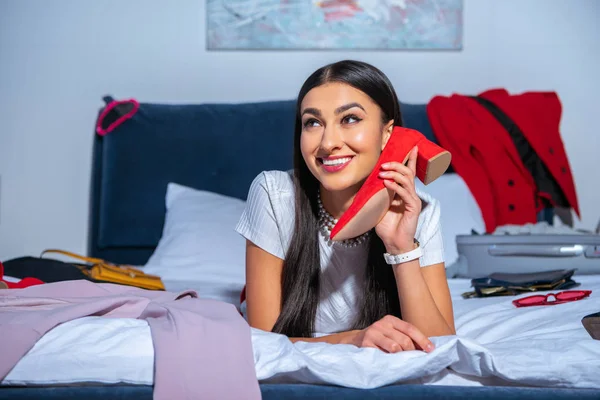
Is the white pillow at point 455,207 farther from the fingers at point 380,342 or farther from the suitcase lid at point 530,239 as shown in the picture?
the fingers at point 380,342

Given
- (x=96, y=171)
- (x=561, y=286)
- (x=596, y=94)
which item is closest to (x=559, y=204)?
(x=596, y=94)

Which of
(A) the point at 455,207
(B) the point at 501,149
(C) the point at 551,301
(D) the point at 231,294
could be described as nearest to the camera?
(C) the point at 551,301

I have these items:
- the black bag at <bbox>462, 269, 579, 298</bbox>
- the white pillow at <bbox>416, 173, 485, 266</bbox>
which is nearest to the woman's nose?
the black bag at <bbox>462, 269, 579, 298</bbox>

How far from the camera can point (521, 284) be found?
2123 mm

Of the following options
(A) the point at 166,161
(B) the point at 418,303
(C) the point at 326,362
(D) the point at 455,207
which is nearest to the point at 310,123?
(B) the point at 418,303

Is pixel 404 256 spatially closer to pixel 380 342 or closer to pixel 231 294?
pixel 380 342

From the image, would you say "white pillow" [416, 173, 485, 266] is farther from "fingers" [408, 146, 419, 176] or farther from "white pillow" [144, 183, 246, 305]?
"fingers" [408, 146, 419, 176]

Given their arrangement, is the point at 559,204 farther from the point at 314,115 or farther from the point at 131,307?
the point at 131,307

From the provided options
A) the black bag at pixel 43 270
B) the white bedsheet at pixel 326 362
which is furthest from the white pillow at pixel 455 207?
the white bedsheet at pixel 326 362

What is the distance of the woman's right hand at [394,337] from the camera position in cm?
133

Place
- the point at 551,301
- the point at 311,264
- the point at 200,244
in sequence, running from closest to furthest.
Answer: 1. the point at 311,264
2. the point at 551,301
3. the point at 200,244

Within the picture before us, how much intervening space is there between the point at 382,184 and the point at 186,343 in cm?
49

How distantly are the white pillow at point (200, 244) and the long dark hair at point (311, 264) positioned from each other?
72cm

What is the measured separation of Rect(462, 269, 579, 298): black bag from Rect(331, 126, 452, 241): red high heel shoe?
706 mm
